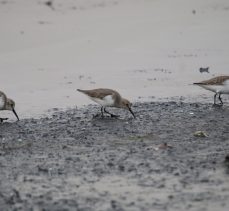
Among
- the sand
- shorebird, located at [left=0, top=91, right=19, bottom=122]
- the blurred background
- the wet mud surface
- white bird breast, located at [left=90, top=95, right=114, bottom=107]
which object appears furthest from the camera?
the blurred background

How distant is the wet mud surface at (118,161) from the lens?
307 inches

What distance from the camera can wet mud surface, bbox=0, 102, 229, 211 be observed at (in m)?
7.81

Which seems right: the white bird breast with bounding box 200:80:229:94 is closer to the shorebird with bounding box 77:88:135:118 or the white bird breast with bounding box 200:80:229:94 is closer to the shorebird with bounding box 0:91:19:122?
the shorebird with bounding box 77:88:135:118

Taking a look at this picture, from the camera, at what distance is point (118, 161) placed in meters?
9.41

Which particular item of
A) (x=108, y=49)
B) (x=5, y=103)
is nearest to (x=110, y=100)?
(x=5, y=103)

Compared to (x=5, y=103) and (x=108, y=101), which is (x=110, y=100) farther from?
(x=5, y=103)

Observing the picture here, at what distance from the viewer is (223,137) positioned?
10.9m

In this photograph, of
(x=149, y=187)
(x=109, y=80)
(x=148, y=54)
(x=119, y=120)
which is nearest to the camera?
(x=149, y=187)

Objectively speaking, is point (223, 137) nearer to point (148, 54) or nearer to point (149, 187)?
point (149, 187)

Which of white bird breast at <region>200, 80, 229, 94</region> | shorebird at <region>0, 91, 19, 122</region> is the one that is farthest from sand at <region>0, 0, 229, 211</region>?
white bird breast at <region>200, 80, 229, 94</region>

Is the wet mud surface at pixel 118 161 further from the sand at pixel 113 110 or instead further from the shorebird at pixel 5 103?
the shorebird at pixel 5 103

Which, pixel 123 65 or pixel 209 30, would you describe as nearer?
pixel 123 65

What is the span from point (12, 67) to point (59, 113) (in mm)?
5563

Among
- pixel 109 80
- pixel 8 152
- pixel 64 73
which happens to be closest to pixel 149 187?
pixel 8 152
